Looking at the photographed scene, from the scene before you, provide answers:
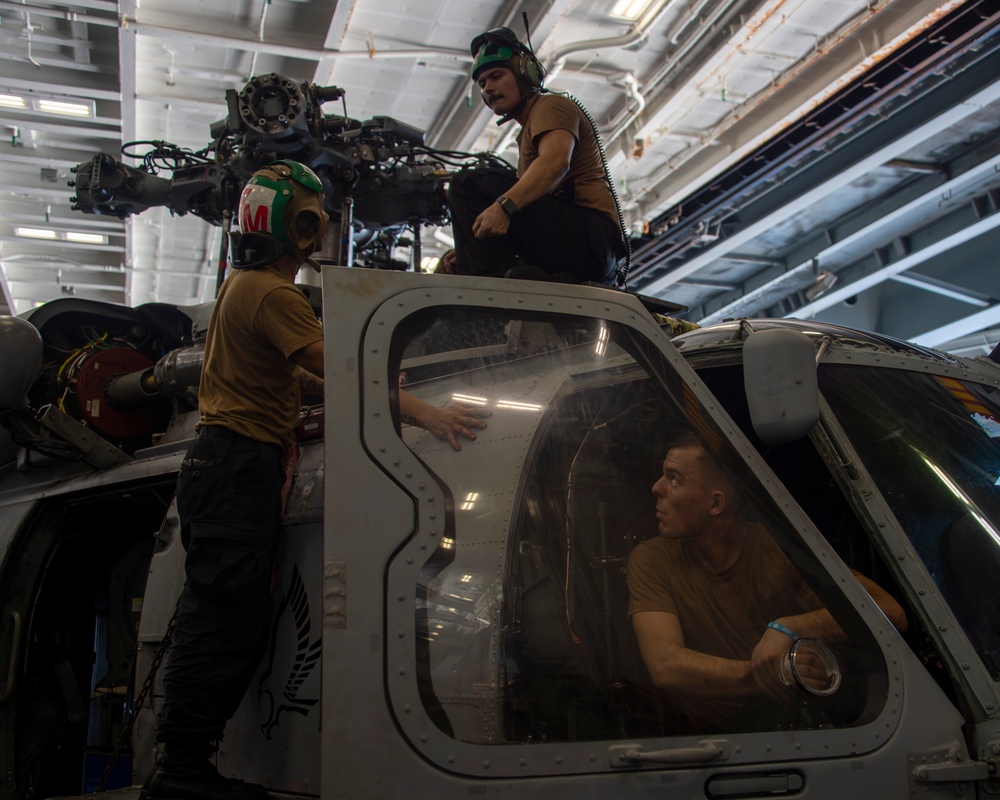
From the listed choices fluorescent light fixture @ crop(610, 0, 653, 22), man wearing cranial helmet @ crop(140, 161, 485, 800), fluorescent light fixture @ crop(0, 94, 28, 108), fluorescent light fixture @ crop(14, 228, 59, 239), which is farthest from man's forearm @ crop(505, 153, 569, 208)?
fluorescent light fixture @ crop(14, 228, 59, 239)

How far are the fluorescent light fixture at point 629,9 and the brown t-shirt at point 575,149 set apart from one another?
3.79 meters

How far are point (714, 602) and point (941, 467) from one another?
3.06 feet

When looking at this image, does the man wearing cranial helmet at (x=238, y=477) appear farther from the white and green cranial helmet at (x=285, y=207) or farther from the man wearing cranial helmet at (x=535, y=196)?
the man wearing cranial helmet at (x=535, y=196)

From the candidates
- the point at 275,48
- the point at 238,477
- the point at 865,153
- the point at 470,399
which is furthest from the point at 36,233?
the point at 470,399

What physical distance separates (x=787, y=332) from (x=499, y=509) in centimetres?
90

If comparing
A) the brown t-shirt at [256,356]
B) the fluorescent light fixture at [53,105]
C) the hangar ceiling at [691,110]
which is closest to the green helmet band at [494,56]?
the brown t-shirt at [256,356]

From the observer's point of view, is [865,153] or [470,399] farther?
[865,153]

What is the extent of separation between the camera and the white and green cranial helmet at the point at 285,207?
9.48ft

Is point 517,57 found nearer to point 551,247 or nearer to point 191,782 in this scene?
point 551,247

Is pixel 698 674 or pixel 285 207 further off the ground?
pixel 285 207

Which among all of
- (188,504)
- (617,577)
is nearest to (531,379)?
(617,577)

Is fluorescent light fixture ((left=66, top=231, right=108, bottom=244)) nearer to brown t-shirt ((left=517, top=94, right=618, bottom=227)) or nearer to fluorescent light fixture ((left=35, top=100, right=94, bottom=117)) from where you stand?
fluorescent light fixture ((left=35, top=100, right=94, bottom=117))

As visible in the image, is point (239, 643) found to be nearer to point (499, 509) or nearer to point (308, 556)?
point (308, 556)

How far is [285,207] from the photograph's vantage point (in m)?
2.93
